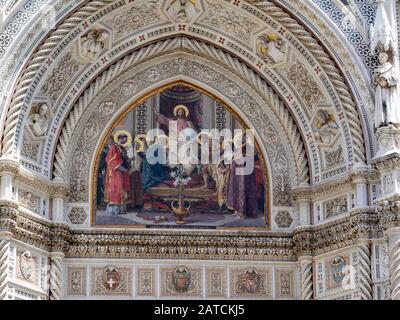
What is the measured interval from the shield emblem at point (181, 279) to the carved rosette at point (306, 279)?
1.82 m

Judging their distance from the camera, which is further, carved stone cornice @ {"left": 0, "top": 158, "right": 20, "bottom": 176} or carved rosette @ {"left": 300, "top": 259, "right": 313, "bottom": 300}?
carved rosette @ {"left": 300, "top": 259, "right": 313, "bottom": 300}

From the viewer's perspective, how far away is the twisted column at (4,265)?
21188 millimetres

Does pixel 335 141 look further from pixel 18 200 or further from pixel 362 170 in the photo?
pixel 18 200

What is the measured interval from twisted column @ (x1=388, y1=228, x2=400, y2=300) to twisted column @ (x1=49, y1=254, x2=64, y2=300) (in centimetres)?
515

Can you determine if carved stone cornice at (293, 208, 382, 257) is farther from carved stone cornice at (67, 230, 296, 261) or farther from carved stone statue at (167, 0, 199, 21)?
carved stone statue at (167, 0, 199, 21)

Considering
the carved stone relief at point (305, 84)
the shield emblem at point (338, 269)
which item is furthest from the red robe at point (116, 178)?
the shield emblem at point (338, 269)

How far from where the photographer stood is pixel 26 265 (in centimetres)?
2184

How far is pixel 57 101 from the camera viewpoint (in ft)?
75.0

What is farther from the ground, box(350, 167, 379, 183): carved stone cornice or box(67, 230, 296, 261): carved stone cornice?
box(350, 167, 379, 183): carved stone cornice

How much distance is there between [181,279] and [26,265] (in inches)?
99.6

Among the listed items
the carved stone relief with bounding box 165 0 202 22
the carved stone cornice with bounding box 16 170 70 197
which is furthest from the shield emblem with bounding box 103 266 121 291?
the carved stone relief with bounding box 165 0 202 22

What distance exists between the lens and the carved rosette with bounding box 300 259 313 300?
73.9 ft

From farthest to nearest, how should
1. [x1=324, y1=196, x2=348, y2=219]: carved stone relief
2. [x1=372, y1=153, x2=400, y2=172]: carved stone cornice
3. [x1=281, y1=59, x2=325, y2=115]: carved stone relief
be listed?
[x1=281, y1=59, x2=325, y2=115]: carved stone relief → [x1=324, y1=196, x2=348, y2=219]: carved stone relief → [x1=372, y1=153, x2=400, y2=172]: carved stone cornice

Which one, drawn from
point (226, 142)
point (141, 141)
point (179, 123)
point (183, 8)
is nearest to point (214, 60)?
point (183, 8)
